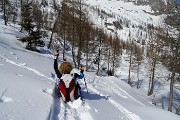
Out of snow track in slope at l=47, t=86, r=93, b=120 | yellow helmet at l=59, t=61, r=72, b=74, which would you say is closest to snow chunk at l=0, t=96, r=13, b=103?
snow track in slope at l=47, t=86, r=93, b=120

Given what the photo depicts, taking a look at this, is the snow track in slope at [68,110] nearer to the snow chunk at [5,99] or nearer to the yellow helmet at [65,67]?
the yellow helmet at [65,67]

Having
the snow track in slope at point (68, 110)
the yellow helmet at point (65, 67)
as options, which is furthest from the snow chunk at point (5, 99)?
the yellow helmet at point (65, 67)

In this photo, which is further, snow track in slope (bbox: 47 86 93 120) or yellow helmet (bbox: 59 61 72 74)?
yellow helmet (bbox: 59 61 72 74)

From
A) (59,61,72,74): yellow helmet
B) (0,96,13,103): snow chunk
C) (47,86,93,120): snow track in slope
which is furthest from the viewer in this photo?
(59,61,72,74): yellow helmet

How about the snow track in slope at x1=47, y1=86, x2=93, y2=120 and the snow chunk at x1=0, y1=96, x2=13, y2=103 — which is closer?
the snow chunk at x1=0, y1=96, x2=13, y2=103

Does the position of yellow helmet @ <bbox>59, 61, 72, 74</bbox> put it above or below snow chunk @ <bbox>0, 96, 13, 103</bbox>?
above

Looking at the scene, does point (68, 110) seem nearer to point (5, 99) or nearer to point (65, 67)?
point (65, 67)

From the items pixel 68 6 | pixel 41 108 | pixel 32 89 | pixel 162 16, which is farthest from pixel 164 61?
pixel 41 108

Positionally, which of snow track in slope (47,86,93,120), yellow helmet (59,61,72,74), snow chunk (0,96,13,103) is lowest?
snow track in slope (47,86,93,120)

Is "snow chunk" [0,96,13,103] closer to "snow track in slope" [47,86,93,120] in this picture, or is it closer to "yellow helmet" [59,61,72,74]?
"snow track in slope" [47,86,93,120]

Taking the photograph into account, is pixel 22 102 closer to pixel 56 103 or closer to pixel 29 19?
pixel 56 103

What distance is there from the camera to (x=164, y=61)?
67.2 feet

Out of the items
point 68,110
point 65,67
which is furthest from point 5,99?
point 65,67

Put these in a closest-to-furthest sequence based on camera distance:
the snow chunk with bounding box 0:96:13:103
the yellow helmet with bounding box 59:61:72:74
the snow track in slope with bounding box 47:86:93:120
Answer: the snow chunk with bounding box 0:96:13:103 → the snow track in slope with bounding box 47:86:93:120 → the yellow helmet with bounding box 59:61:72:74
